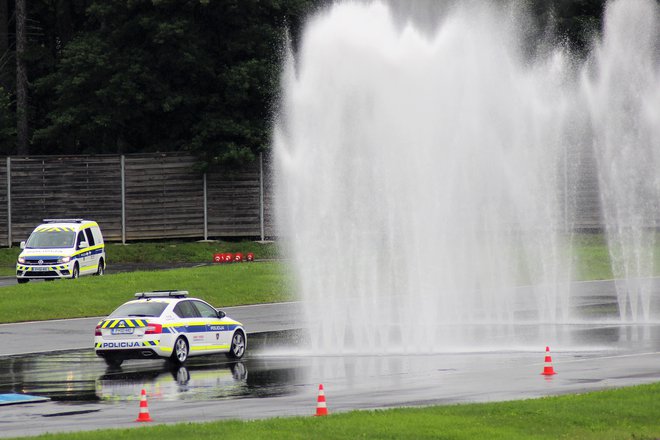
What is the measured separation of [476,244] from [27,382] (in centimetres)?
3426

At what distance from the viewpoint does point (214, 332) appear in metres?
29.5

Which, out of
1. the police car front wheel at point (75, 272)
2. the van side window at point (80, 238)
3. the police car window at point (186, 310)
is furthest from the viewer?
the van side window at point (80, 238)

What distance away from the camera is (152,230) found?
59.0 metres

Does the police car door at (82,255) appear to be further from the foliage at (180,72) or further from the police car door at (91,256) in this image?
the foliage at (180,72)

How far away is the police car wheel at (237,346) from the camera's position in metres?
29.8

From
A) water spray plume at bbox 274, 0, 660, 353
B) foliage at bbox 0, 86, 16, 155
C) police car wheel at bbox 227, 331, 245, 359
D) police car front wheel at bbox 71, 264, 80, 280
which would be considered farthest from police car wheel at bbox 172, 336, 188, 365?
foliage at bbox 0, 86, 16, 155

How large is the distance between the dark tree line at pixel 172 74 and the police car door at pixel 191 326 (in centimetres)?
2889

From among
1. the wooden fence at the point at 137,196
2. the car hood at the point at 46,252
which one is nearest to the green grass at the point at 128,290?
the car hood at the point at 46,252

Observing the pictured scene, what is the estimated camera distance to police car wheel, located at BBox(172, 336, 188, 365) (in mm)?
28250

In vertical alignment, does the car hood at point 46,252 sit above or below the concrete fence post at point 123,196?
below

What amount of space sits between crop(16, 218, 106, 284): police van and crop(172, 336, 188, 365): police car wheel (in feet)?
60.2

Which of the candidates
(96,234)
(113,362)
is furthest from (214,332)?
(96,234)

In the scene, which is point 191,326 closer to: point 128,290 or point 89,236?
point 128,290

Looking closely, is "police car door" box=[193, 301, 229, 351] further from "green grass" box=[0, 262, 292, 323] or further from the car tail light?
"green grass" box=[0, 262, 292, 323]
